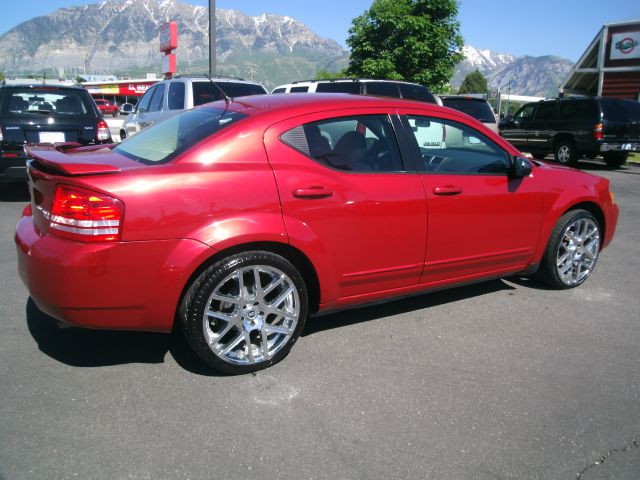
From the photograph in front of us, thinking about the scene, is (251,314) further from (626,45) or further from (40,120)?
(626,45)

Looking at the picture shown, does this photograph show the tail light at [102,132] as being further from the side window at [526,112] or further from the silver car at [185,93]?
the side window at [526,112]

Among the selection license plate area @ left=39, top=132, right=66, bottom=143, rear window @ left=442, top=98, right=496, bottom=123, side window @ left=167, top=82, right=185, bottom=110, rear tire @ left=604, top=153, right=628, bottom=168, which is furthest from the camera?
rear tire @ left=604, top=153, right=628, bottom=168

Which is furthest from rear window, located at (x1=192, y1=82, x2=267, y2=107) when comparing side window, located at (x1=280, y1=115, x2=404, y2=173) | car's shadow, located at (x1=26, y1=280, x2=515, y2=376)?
side window, located at (x1=280, y1=115, x2=404, y2=173)

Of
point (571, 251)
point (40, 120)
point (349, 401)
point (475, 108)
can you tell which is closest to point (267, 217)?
point (349, 401)

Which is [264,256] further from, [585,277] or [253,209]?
[585,277]

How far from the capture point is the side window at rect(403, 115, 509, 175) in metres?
3.87

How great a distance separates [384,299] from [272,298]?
0.85m

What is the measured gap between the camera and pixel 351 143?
355 centimetres

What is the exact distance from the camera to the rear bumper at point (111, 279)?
9.05 ft

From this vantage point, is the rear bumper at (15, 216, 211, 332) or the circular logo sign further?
the circular logo sign

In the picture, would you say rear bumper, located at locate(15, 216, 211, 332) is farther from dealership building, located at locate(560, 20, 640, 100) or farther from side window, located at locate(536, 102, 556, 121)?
dealership building, located at locate(560, 20, 640, 100)

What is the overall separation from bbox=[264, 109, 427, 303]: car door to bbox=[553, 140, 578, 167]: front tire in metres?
12.5

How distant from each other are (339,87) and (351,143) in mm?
7007

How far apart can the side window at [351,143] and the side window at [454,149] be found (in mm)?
220
